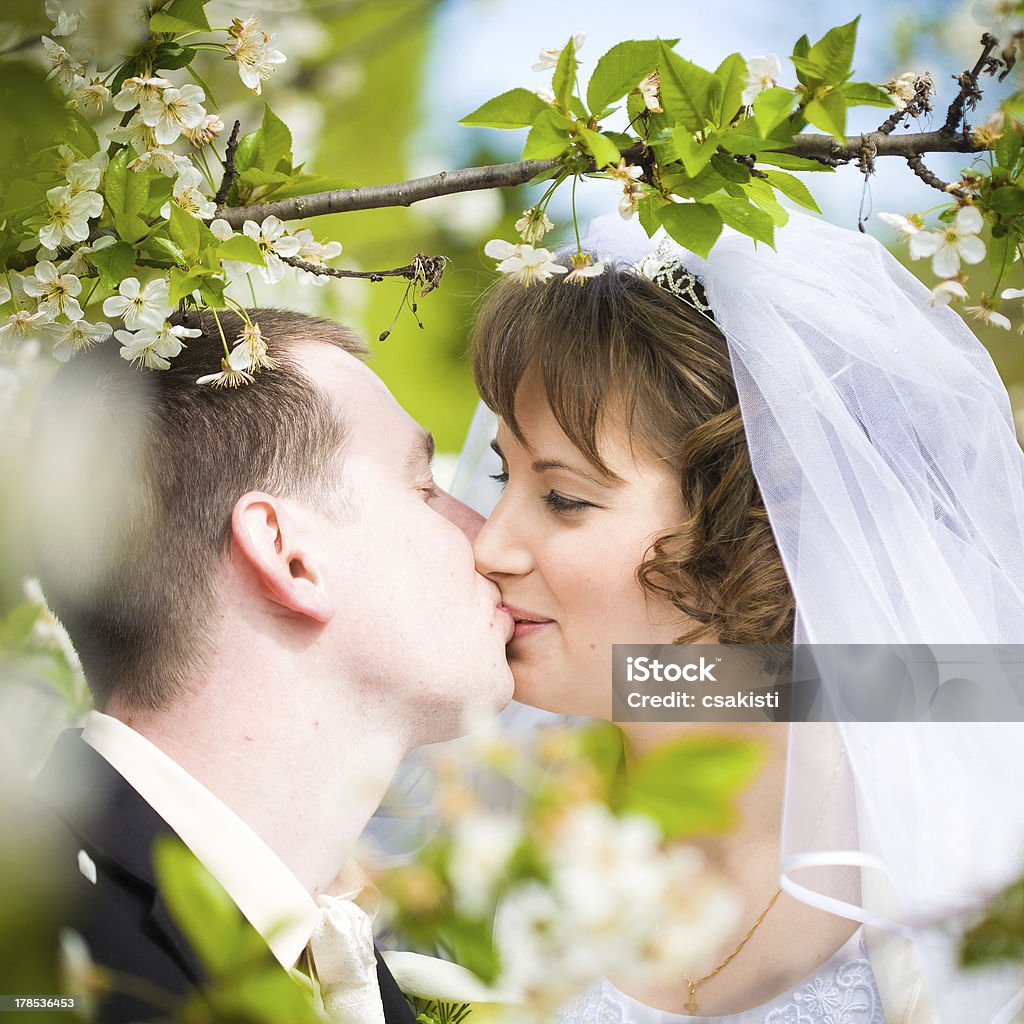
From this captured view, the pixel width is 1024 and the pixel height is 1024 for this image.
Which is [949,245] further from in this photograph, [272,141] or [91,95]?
[91,95]

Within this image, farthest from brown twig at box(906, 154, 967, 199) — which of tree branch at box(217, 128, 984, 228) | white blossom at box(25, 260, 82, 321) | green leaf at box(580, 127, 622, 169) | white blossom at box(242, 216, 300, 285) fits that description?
white blossom at box(25, 260, 82, 321)

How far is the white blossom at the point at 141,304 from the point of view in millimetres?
1188

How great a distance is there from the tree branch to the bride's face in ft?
1.65

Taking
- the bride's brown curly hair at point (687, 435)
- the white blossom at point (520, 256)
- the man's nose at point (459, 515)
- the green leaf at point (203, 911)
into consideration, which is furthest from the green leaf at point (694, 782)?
the man's nose at point (459, 515)

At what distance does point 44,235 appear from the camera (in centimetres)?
114

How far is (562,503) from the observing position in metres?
1.63

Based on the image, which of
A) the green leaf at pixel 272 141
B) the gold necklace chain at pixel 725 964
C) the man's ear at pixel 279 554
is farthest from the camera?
the gold necklace chain at pixel 725 964

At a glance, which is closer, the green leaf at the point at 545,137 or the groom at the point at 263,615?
the green leaf at the point at 545,137

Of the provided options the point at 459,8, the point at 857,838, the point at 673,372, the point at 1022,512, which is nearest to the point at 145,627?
the point at 673,372

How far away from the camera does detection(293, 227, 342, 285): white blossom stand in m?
1.24

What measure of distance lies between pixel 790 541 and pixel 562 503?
0.38m

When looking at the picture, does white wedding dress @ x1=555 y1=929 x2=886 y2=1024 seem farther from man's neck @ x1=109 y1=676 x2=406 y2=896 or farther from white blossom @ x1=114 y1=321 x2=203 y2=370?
white blossom @ x1=114 y1=321 x2=203 y2=370

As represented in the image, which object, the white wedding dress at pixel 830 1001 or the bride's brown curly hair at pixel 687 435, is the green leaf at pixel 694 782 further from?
the white wedding dress at pixel 830 1001

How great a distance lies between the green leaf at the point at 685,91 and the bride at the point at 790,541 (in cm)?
44
